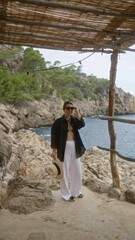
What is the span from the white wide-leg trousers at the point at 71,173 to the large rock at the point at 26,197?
0.23 meters

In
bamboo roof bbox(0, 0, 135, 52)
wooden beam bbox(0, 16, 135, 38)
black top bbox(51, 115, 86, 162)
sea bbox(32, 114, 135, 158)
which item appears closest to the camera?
bamboo roof bbox(0, 0, 135, 52)

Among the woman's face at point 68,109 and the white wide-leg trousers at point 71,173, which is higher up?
the woman's face at point 68,109

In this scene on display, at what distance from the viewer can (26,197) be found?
12.2 ft

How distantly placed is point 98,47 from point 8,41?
132 cm

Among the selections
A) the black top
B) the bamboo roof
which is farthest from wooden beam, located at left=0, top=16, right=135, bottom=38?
the black top

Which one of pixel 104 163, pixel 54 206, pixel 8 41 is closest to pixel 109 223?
pixel 54 206

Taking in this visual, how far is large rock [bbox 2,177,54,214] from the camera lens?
352cm

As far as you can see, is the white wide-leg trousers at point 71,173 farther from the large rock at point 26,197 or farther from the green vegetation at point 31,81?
the green vegetation at point 31,81

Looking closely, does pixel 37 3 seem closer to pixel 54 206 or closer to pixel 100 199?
pixel 54 206

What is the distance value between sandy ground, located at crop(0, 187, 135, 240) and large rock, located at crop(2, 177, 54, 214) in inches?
4.1

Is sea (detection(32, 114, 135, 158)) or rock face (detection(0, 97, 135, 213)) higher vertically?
rock face (detection(0, 97, 135, 213))

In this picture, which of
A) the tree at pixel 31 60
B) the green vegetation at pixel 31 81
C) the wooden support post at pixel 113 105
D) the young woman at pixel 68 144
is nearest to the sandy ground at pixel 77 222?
the young woman at pixel 68 144

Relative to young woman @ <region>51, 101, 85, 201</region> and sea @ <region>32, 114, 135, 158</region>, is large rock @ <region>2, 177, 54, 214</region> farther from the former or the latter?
sea @ <region>32, 114, 135, 158</region>

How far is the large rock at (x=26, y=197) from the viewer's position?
3520mm
